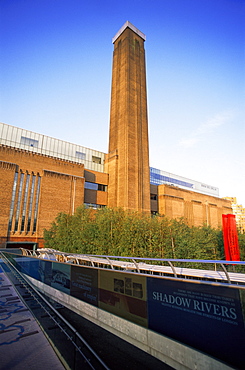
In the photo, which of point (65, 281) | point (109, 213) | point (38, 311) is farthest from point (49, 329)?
point (109, 213)

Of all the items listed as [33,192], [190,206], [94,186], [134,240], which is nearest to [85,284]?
[134,240]

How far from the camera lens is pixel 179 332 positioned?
510cm

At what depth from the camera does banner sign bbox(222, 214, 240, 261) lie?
1959 cm

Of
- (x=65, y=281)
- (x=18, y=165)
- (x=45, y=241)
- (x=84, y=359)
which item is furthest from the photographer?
(x=18, y=165)

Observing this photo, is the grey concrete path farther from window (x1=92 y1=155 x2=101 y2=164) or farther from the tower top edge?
the tower top edge

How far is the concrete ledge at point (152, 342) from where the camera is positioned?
463 centimetres

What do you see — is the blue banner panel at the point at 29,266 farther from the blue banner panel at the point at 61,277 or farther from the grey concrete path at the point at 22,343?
the grey concrete path at the point at 22,343

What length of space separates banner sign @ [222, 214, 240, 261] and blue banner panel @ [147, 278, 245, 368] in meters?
16.5

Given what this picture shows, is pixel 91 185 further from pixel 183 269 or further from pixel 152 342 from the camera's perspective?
pixel 152 342

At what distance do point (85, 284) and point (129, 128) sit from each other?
1460 inches

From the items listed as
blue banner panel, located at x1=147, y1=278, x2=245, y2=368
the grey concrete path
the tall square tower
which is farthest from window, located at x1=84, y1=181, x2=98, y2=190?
blue banner panel, located at x1=147, y1=278, x2=245, y2=368

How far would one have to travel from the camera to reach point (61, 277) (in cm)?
969

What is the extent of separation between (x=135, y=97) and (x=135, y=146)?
1044cm

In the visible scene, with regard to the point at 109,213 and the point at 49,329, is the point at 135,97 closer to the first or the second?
the point at 109,213
